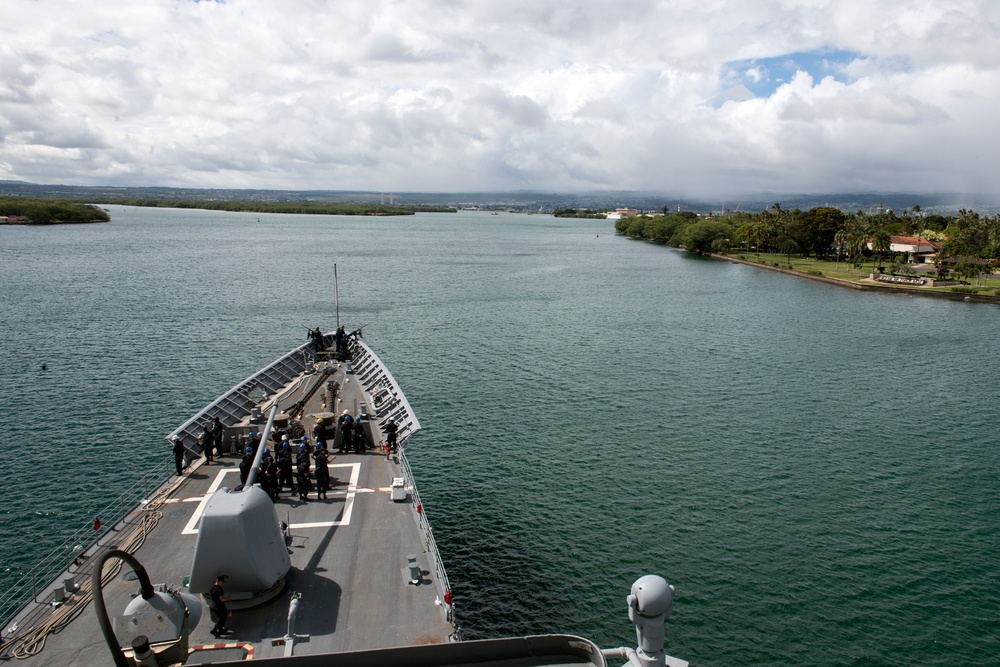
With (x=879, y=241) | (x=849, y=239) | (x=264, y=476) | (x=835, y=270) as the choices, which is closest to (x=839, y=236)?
(x=849, y=239)

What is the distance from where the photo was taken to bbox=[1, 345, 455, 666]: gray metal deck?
14.4 meters

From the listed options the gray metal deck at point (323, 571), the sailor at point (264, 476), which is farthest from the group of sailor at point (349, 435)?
the sailor at point (264, 476)

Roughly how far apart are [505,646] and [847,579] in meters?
21.0

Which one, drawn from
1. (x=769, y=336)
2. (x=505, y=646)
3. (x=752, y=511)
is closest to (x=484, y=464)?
(x=752, y=511)

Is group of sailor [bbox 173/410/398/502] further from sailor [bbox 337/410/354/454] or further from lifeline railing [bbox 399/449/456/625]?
lifeline railing [bbox 399/449/456/625]

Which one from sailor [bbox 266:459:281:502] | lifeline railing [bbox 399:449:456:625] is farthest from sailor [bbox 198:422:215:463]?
lifeline railing [bbox 399:449:456:625]

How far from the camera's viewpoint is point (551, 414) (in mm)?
42250

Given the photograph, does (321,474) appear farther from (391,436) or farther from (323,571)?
(391,436)

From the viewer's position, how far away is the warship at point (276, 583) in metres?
8.95

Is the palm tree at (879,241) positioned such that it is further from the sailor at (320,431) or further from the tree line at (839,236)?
the sailor at (320,431)

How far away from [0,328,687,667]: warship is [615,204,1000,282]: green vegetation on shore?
373 feet

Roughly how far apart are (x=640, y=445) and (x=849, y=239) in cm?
11573

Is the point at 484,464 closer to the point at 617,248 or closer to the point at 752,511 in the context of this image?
the point at 752,511

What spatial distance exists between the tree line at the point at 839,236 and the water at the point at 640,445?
3915 cm
